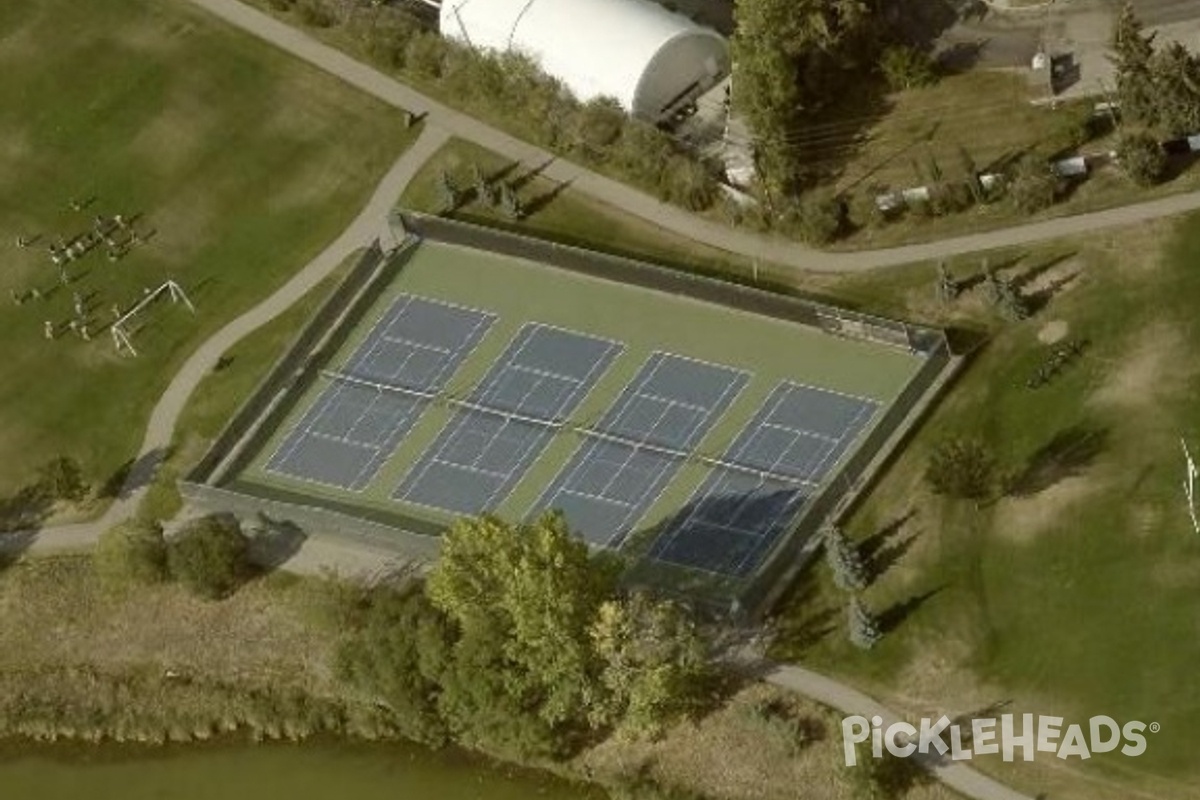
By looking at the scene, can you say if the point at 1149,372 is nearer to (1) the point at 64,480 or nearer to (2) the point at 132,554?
(2) the point at 132,554

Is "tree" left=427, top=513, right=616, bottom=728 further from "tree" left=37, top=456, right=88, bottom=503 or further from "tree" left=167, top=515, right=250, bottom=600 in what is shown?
"tree" left=37, top=456, right=88, bottom=503

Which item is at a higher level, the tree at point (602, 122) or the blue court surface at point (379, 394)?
the tree at point (602, 122)

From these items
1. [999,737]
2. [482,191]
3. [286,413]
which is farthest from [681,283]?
[999,737]

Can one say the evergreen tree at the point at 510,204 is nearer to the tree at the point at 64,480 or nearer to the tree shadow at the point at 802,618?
the tree at the point at 64,480

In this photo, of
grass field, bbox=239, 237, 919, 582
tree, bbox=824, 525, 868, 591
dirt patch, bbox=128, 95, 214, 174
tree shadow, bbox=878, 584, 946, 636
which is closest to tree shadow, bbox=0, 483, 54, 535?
grass field, bbox=239, 237, 919, 582

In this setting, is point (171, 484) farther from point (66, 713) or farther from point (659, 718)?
point (659, 718)

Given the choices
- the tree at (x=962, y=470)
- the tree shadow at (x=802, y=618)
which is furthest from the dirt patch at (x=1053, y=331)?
the tree shadow at (x=802, y=618)
